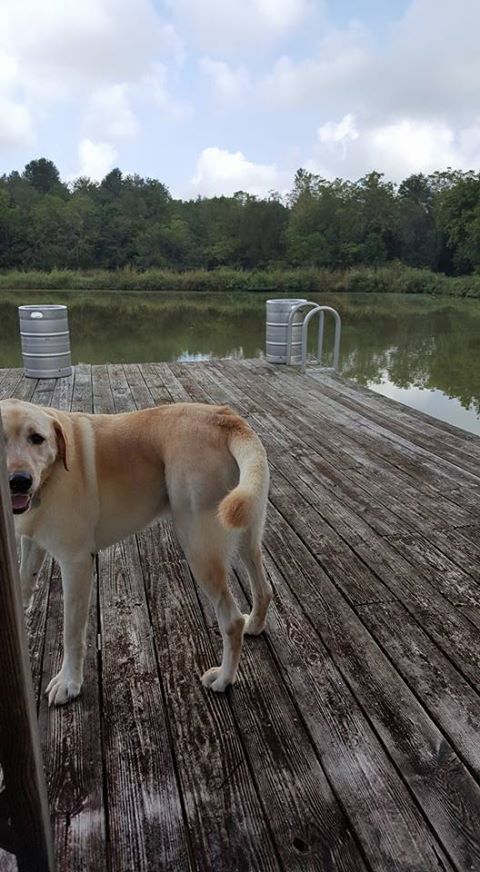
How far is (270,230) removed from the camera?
135 feet

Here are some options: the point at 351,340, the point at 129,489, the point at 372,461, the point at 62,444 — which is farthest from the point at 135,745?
the point at 351,340

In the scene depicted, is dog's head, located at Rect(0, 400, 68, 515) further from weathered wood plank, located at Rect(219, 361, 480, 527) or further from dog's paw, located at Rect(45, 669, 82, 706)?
weathered wood plank, located at Rect(219, 361, 480, 527)

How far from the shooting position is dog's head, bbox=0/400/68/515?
150 cm

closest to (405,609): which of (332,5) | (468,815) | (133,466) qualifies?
(468,815)

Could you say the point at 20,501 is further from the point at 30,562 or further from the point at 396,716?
the point at 396,716

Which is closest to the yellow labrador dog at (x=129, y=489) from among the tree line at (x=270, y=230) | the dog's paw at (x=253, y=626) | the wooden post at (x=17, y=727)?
the dog's paw at (x=253, y=626)

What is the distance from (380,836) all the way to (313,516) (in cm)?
186

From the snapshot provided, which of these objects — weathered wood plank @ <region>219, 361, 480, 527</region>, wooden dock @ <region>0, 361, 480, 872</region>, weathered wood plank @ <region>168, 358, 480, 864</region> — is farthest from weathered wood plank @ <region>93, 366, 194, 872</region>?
weathered wood plank @ <region>219, 361, 480, 527</region>

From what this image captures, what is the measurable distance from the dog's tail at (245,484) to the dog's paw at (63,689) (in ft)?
2.55

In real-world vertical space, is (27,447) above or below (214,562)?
above

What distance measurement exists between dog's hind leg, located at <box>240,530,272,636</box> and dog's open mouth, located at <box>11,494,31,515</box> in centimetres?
69

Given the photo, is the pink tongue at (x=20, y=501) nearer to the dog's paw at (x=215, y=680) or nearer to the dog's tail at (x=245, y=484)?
the dog's tail at (x=245, y=484)

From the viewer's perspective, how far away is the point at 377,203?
40.3 m

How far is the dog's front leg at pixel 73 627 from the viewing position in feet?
5.51
